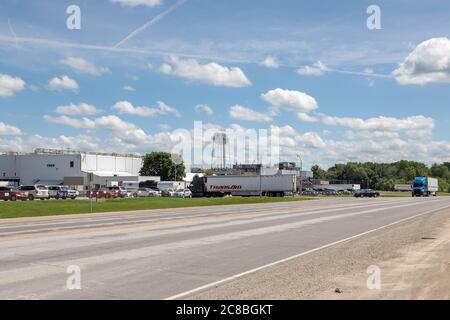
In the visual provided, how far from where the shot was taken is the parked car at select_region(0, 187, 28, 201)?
5828 cm

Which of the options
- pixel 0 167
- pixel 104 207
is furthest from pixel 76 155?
pixel 104 207

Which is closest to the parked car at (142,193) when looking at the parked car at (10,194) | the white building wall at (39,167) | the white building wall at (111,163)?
the parked car at (10,194)

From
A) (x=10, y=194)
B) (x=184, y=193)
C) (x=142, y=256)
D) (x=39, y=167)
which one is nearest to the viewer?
(x=142, y=256)

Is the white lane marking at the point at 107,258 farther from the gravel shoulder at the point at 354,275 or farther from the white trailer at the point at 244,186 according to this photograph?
the white trailer at the point at 244,186

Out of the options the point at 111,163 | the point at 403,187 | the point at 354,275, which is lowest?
the point at 403,187

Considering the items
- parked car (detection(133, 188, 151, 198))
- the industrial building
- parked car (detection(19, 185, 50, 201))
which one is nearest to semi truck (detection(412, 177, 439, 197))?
parked car (detection(133, 188, 151, 198))

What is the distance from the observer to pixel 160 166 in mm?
150250

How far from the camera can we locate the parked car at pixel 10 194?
2295 inches

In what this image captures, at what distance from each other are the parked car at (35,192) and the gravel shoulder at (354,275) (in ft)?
166

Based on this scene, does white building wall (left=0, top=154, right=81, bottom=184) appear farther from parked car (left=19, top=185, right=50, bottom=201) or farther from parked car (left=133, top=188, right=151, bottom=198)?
parked car (left=19, top=185, right=50, bottom=201)

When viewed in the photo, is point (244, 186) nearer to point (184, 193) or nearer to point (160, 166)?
point (184, 193)

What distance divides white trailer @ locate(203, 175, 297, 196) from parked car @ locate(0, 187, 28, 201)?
3545 centimetres

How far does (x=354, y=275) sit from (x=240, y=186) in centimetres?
7851
